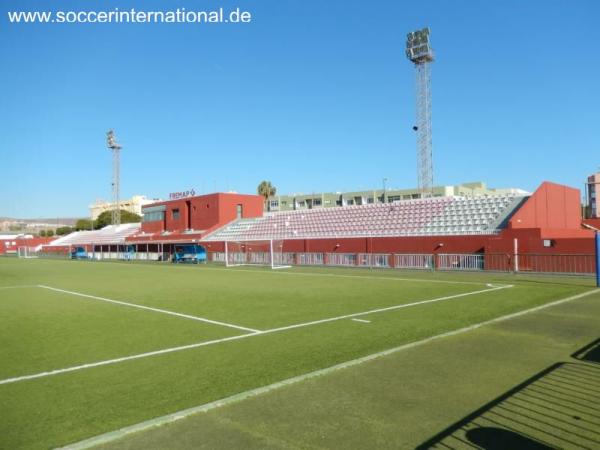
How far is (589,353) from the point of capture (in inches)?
311

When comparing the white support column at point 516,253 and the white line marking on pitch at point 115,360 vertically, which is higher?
the white support column at point 516,253

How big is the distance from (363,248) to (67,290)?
846 inches

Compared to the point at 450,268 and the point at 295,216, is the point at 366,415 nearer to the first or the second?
the point at 450,268

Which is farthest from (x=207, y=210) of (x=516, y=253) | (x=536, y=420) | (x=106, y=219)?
(x=106, y=219)

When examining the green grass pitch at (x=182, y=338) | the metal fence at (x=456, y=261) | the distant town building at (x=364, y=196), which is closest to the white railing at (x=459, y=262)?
the metal fence at (x=456, y=261)

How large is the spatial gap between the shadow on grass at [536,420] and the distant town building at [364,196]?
85504 millimetres

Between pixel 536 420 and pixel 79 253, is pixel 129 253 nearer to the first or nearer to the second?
pixel 79 253

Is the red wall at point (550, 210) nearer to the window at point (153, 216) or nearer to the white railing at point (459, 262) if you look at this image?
the white railing at point (459, 262)

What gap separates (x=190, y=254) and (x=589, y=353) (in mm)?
44402

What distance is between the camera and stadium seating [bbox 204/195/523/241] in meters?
34.4

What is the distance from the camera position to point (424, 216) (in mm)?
38844

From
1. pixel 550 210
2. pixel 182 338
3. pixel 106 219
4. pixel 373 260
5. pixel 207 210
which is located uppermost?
pixel 106 219

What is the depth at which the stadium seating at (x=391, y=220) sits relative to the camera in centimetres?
3438

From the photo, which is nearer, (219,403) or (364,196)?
(219,403)
